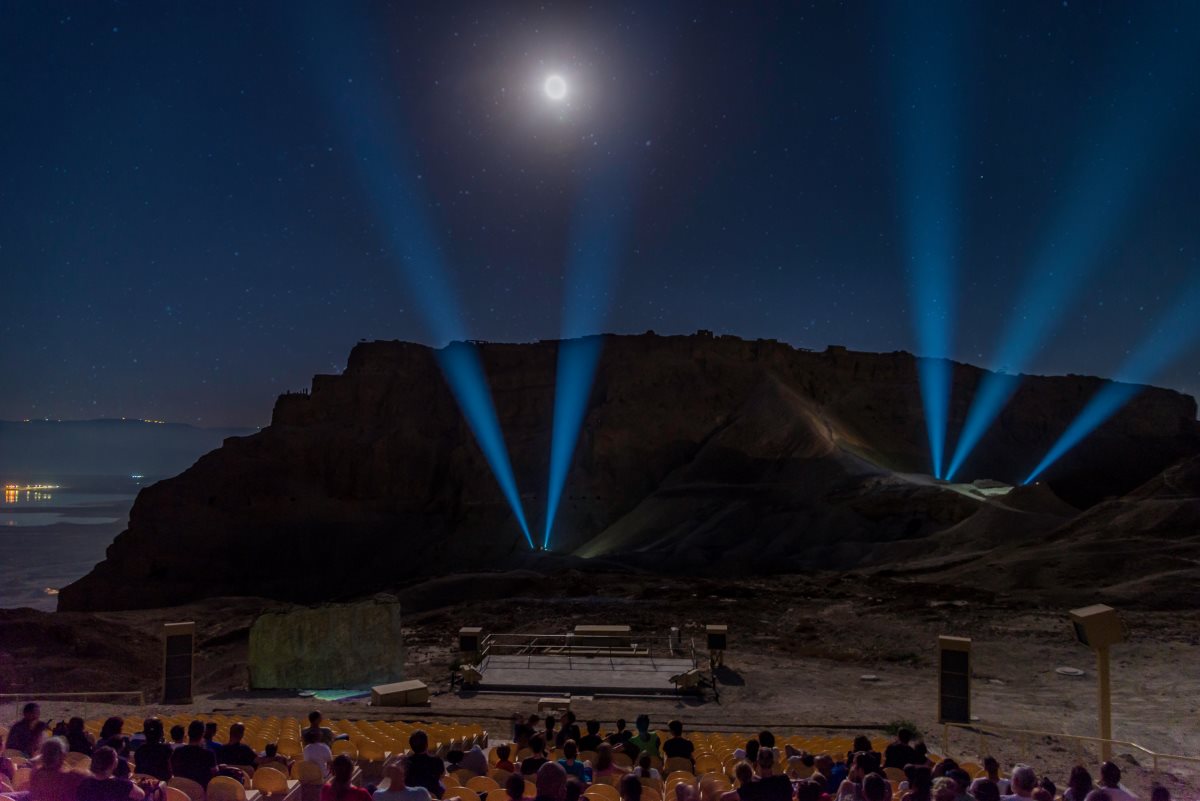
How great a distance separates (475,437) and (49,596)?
34.9 m

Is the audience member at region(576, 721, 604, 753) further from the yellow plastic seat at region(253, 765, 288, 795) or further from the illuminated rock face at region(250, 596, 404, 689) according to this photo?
the illuminated rock face at region(250, 596, 404, 689)

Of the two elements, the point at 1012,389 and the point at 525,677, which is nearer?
the point at 525,677

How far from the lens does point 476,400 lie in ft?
231

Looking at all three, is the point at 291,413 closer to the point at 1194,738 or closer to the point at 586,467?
the point at 586,467

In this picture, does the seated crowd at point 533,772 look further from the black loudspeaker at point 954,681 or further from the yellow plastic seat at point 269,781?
the black loudspeaker at point 954,681

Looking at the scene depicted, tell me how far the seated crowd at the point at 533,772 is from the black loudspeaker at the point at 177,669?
856 cm

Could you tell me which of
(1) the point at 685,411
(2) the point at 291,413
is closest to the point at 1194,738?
(1) the point at 685,411

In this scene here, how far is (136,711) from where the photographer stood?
50.5 feet

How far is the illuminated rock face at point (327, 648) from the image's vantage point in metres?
19.7

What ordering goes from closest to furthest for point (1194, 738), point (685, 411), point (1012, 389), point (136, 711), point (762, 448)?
1. point (1194, 738)
2. point (136, 711)
3. point (762, 448)
4. point (685, 411)
5. point (1012, 389)

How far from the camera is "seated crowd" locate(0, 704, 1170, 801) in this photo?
17.4 ft

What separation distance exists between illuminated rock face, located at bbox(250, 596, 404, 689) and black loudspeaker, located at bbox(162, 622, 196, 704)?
2899 mm

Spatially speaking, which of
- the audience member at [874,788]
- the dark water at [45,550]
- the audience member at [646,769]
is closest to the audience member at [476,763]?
the audience member at [646,769]

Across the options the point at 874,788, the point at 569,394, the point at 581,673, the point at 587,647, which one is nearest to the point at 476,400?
the point at 569,394
